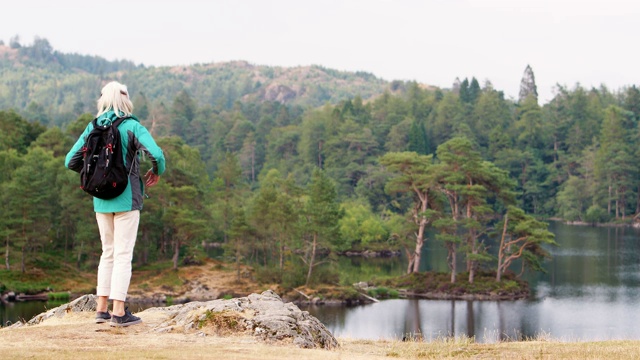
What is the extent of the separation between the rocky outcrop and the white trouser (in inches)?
32.9

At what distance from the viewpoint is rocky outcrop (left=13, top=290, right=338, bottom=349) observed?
7863mm

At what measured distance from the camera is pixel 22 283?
3438 centimetres

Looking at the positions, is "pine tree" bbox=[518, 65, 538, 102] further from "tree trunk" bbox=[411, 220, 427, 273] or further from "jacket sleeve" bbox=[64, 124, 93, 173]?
"jacket sleeve" bbox=[64, 124, 93, 173]

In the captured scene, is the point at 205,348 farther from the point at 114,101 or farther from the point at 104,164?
the point at 114,101

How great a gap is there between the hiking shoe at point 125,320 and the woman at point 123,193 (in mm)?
366

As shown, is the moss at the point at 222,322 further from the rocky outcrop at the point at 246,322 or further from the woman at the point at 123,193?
the woman at the point at 123,193

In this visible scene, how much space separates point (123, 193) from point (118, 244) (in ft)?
1.58

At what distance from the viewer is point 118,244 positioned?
7.10 m

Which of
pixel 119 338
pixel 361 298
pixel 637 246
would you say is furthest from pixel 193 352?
pixel 637 246

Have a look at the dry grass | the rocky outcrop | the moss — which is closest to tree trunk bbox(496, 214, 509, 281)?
the dry grass

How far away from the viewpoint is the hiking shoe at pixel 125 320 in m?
7.57

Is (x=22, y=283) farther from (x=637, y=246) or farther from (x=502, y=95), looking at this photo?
(x=502, y=95)

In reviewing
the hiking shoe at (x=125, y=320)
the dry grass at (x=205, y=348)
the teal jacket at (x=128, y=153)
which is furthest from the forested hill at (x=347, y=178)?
the teal jacket at (x=128, y=153)

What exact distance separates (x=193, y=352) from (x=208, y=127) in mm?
96128
